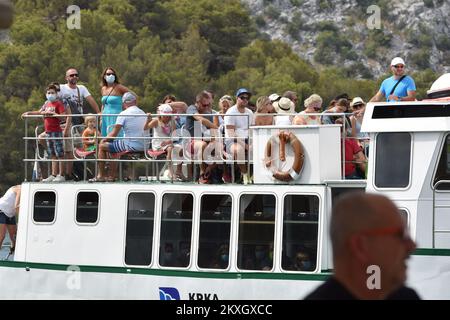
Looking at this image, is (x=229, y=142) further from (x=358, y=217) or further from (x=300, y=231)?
(x=358, y=217)

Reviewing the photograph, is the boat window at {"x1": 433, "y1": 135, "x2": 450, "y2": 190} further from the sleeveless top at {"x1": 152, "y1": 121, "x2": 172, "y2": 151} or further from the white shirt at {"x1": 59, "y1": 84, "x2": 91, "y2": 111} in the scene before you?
the white shirt at {"x1": 59, "y1": 84, "x2": 91, "y2": 111}

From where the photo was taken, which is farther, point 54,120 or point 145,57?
point 145,57

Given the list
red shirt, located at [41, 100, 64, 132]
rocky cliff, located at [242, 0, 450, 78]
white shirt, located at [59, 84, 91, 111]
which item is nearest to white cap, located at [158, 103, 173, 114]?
red shirt, located at [41, 100, 64, 132]

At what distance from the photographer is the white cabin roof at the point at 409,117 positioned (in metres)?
13.3

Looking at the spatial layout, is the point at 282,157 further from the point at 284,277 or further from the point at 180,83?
the point at 180,83

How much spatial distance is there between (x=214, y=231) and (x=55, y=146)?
306cm

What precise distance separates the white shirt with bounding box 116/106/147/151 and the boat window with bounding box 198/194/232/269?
156 centimetres

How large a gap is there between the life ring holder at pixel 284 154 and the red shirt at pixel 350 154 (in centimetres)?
60

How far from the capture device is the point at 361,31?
145m

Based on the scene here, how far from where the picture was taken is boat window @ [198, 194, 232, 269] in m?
15.1

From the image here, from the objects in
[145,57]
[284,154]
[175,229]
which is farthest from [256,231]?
[145,57]

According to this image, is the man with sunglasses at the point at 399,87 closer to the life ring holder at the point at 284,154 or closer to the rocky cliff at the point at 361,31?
the life ring holder at the point at 284,154

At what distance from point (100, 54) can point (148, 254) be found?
7415 cm
